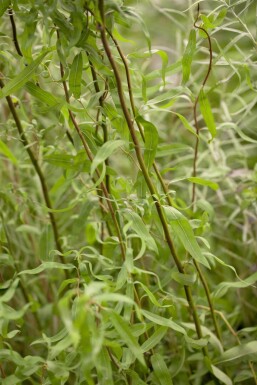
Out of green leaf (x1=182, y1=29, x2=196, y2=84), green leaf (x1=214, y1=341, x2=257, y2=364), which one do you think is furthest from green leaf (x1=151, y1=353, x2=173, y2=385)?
green leaf (x1=182, y1=29, x2=196, y2=84)

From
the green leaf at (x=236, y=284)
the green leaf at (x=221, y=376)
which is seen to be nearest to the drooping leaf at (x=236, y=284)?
the green leaf at (x=236, y=284)

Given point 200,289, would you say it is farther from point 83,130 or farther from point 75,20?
point 75,20

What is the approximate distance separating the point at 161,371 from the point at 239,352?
143mm

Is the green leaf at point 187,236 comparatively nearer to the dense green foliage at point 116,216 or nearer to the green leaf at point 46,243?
the dense green foliage at point 116,216

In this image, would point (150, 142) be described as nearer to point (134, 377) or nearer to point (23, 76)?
point (23, 76)

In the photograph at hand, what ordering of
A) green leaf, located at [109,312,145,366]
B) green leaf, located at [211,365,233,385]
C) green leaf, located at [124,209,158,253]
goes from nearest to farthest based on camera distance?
green leaf, located at [109,312,145,366] < green leaf, located at [124,209,158,253] < green leaf, located at [211,365,233,385]

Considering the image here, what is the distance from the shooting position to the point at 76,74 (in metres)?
0.63

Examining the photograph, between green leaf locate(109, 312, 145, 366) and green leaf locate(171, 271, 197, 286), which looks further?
green leaf locate(171, 271, 197, 286)

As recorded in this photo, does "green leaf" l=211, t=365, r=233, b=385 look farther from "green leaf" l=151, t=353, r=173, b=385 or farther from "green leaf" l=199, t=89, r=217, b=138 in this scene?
"green leaf" l=199, t=89, r=217, b=138

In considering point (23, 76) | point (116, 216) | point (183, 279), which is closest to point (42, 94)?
point (23, 76)

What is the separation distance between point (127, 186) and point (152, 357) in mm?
217

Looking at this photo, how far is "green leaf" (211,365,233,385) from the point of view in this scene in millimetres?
761

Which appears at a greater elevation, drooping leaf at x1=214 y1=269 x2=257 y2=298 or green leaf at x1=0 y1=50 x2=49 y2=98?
green leaf at x1=0 y1=50 x2=49 y2=98

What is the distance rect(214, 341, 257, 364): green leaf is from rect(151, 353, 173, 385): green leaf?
0.41 feet
